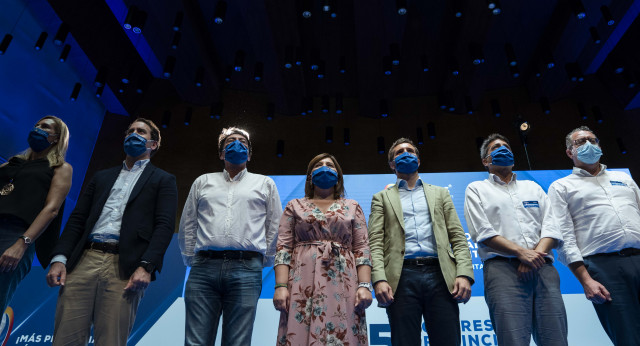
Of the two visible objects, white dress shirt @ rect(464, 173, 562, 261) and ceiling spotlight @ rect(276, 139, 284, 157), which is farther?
ceiling spotlight @ rect(276, 139, 284, 157)

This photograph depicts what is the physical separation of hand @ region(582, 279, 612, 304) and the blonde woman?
2707 mm

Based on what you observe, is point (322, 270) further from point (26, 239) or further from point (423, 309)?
point (26, 239)

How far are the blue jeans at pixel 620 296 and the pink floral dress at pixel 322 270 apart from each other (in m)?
1.20

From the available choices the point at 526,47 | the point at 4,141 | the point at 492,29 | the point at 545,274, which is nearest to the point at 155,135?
the point at 545,274

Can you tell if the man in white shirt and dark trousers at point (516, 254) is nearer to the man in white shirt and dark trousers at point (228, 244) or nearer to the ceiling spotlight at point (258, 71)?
the man in white shirt and dark trousers at point (228, 244)

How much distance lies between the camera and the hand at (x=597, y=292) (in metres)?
2.00

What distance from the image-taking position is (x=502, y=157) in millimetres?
2416

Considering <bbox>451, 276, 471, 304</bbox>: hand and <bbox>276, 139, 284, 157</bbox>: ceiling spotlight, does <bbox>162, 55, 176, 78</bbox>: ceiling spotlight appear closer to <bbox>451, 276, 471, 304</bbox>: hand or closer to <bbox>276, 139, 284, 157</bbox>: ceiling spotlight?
<bbox>276, 139, 284, 157</bbox>: ceiling spotlight

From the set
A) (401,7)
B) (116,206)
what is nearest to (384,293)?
(116,206)

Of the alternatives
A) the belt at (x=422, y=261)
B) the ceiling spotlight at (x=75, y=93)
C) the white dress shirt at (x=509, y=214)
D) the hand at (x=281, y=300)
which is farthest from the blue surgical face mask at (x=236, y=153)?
the ceiling spotlight at (x=75, y=93)

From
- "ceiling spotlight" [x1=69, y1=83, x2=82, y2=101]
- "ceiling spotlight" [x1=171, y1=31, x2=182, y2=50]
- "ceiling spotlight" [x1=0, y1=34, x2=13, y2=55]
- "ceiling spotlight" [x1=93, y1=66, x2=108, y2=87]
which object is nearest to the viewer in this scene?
"ceiling spotlight" [x1=0, y1=34, x2=13, y2=55]

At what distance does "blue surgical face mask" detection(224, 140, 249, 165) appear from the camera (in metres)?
2.39

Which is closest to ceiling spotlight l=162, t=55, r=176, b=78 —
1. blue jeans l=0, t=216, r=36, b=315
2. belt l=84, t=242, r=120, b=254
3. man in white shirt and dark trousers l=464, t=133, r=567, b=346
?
blue jeans l=0, t=216, r=36, b=315

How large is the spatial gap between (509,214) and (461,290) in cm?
58
